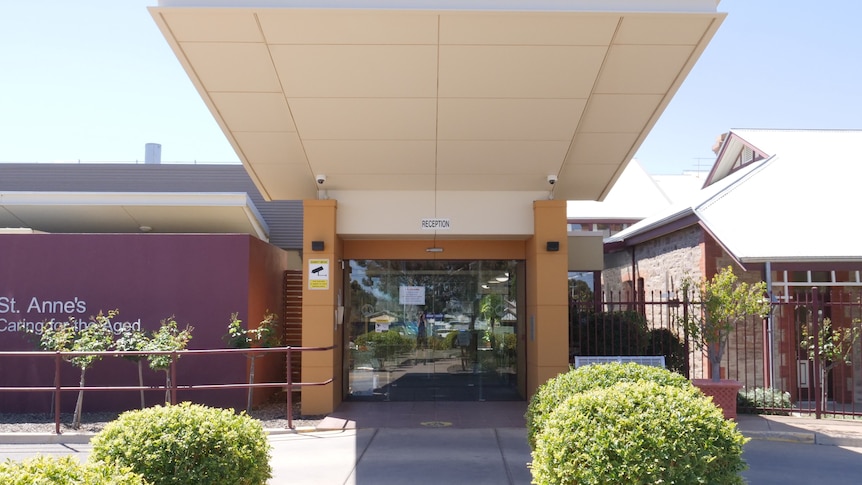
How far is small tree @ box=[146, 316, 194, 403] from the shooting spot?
35.7 feet

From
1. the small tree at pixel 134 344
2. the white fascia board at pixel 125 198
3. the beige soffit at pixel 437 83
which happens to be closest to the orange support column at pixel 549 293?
the beige soffit at pixel 437 83

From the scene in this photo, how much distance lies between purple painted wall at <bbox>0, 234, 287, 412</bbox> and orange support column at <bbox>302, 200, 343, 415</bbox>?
1.42 m

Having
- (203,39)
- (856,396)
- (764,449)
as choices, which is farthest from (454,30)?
(856,396)

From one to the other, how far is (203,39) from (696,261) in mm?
11207

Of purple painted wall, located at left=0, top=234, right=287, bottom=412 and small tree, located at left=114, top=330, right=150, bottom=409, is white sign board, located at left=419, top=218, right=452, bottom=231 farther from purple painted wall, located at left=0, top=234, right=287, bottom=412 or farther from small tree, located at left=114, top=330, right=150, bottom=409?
small tree, located at left=114, top=330, right=150, bottom=409

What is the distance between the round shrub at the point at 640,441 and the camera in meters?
4.91

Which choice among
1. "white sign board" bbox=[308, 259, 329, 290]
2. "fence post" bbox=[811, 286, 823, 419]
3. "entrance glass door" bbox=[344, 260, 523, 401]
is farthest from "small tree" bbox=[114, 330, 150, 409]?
"fence post" bbox=[811, 286, 823, 419]

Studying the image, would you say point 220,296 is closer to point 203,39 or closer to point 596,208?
point 203,39

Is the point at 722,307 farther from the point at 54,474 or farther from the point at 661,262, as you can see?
the point at 54,474

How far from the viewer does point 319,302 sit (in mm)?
11750

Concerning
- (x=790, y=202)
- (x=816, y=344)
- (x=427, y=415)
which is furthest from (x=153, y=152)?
(x=816, y=344)

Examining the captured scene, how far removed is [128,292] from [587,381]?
883 cm

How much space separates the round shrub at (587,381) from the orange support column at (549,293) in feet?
15.8

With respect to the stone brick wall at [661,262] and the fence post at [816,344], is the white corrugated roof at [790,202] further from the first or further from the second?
the fence post at [816,344]
